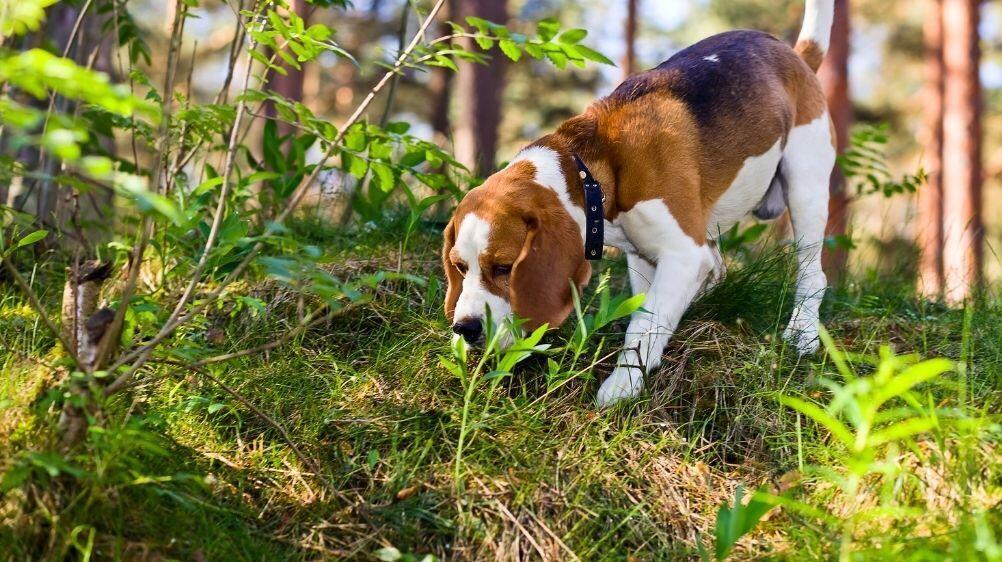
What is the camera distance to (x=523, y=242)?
3.12 metres

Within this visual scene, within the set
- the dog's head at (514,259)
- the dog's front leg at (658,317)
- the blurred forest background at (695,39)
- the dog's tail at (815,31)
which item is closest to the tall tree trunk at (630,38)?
the blurred forest background at (695,39)

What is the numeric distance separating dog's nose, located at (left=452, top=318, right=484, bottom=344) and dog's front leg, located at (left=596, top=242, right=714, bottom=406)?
1.59ft

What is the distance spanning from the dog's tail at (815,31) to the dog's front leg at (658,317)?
1714 millimetres

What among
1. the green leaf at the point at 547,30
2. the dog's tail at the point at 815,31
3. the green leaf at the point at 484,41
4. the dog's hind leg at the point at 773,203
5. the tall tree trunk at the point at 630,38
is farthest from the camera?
the tall tree trunk at the point at 630,38

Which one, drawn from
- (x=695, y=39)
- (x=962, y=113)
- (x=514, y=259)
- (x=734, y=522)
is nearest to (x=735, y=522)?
(x=734, y=522)

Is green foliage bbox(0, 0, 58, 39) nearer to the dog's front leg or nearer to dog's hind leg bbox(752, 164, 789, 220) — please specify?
the dog's front leg

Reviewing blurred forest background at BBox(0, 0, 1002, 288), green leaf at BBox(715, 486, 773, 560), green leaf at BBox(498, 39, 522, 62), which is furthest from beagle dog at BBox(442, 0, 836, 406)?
blurred forest background at BBox(0, 0, 1002, 288)

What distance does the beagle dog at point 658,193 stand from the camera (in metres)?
3.12

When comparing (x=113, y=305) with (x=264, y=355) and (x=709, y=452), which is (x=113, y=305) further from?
(x=709, y=452)

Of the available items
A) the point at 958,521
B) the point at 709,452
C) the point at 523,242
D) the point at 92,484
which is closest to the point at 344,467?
the point at 92,484

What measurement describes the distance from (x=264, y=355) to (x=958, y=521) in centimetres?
232

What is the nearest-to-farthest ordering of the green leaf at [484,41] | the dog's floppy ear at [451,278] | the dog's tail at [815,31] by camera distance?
the green leaf at [484,41] < the dog's floppy ear at [451,278] < the dog's tail at [815,31]

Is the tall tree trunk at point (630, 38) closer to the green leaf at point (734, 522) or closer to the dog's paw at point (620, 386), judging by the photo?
the dog's paw at point (620, 386)

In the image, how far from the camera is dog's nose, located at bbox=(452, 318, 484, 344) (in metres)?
3.00
